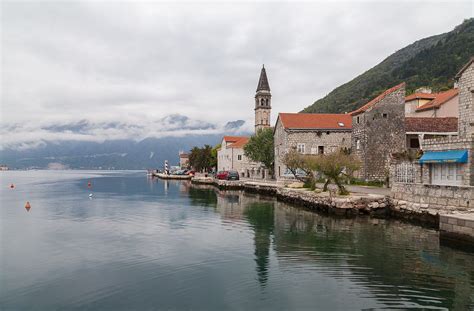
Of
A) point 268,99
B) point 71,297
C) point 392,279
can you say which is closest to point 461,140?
point 392,279

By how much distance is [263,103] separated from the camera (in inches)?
3770

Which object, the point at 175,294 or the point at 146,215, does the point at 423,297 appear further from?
the point at 146,215

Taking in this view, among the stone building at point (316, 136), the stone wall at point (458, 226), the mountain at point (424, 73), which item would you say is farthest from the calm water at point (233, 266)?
the mountain at point (424, 73)

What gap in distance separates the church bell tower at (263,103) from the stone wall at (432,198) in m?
65.9

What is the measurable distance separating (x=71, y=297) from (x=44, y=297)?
953 millimetres

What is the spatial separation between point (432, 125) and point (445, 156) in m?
18.6

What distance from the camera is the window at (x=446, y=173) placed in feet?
81.8

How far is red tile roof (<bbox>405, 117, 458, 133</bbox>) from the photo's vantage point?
41.1 meters

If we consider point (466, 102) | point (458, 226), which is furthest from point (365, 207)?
point (466, 102)

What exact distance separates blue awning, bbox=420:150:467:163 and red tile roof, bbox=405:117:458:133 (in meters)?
16.1

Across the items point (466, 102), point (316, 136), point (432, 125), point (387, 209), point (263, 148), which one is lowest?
point (387, 209)

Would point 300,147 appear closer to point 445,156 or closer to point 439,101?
point 439,101

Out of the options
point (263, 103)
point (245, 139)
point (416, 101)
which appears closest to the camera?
point (416, 101)

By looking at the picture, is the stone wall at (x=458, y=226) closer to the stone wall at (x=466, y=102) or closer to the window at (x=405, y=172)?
the window at (x=405, y=172)
